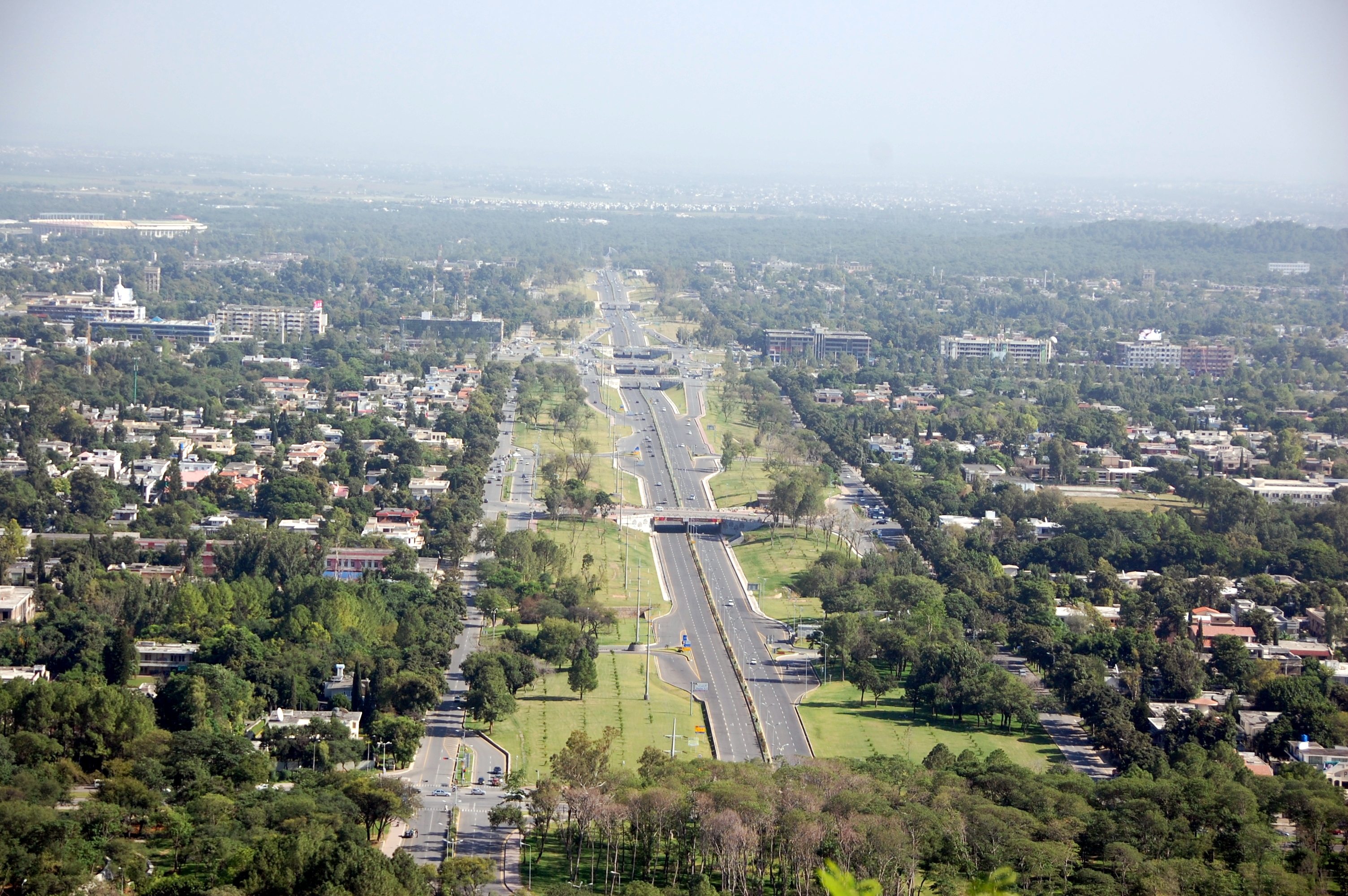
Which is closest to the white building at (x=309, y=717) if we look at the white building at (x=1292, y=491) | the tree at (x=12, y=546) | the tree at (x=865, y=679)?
the tree at (x=865, y=679)

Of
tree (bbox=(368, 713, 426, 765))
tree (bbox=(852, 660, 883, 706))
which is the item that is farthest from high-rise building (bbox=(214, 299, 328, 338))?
tree (bbox=(368, 713, 426, 765))

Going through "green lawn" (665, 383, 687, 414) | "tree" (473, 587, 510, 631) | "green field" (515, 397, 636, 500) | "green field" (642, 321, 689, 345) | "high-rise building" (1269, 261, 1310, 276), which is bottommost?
"green field" (642, 321, 689, 345)

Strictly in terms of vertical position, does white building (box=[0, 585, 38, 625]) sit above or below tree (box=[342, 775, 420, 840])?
below

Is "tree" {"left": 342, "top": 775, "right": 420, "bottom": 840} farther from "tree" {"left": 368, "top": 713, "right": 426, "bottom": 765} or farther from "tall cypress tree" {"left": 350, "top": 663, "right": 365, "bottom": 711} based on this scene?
"tall cypress tree" {"left": 350, "top": 663, "right": 365, "bottom": 711}

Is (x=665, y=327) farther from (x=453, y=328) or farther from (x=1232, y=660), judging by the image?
(x=1232, y=660)

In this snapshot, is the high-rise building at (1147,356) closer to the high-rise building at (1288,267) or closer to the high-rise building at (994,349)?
the high-rise building at (994,349)

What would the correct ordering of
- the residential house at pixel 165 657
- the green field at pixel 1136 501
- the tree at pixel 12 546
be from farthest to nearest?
1. the green field at pixel 1136 501
2. the tree at pixel 12 546
3. the residential house at pixel 165 657

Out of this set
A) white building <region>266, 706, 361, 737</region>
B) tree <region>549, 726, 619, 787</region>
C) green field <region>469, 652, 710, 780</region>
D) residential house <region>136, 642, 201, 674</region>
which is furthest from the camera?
residential house <region>136, 642, 201, 674</region>

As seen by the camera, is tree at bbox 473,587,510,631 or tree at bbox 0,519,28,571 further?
tree at bbox 0,519,28,571
